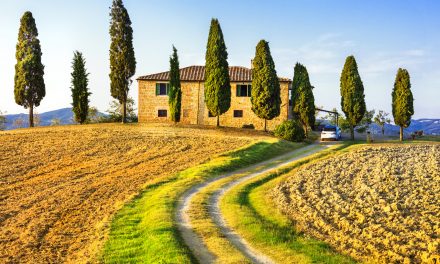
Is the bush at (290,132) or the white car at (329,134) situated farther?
the white car at (329,134)

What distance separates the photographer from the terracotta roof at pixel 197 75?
61.3 meters

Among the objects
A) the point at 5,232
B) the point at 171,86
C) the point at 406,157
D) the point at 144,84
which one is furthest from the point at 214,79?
the point at 5,232

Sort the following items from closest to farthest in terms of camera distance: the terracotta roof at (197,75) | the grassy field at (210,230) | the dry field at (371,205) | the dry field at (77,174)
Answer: the grassy field at (210,230), the dry field at (371,205), the dry field at (77,174), the terracotta roof at (197,75)

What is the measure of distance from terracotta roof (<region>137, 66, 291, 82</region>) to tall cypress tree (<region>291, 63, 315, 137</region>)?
603 centimetres

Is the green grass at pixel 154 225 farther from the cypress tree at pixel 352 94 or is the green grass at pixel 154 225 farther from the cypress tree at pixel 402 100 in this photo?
the cypress tree at pixel 402 100

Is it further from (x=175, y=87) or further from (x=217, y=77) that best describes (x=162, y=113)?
(x=217, y=77)

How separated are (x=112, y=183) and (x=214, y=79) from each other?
26932 mm

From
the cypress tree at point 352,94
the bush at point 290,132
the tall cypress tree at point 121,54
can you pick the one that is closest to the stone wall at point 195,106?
the tall cypress tree at point 121,54

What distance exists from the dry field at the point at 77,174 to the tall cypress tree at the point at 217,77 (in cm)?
326

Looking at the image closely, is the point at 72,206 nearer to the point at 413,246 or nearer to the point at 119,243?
the point at 119,243

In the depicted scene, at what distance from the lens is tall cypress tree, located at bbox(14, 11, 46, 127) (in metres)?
58.0

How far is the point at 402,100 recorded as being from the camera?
54.4 meters

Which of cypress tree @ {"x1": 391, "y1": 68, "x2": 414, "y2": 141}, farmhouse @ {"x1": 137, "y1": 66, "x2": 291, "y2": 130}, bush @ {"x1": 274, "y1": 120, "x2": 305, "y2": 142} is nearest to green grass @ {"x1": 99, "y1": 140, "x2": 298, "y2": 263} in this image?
bush @ {"x1": 274, "y1": 120, "x2": 305, "y2": 142}

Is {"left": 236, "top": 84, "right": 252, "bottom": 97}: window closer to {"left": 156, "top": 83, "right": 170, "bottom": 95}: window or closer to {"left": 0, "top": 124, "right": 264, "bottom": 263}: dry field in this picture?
{"left": 156, "top": 83, "right": 170, "bottom": 95}: window
